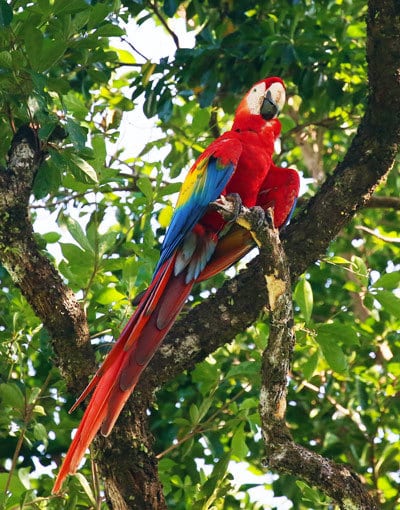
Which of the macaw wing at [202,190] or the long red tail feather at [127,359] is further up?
the macaw wing at [202,190]

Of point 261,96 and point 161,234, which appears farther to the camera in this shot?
point 161,234

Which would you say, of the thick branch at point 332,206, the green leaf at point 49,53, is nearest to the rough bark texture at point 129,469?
the thick branch at point 332,206

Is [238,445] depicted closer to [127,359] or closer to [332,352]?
[332,352]

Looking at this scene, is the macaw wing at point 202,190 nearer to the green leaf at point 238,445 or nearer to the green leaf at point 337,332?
the green leaf at point 337,332

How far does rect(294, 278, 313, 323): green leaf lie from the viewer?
2557mm

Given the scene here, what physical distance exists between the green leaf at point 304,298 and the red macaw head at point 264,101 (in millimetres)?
687

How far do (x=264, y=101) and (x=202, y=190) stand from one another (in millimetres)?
564

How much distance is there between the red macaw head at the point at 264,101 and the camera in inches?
117

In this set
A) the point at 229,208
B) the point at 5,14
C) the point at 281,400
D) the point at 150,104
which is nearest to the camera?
the point at 281,400

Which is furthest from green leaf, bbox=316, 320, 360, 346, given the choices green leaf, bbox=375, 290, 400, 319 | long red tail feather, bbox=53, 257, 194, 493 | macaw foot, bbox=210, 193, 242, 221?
macaw foot, bbox=210, 193, 242, 221

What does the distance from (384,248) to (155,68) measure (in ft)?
5.34

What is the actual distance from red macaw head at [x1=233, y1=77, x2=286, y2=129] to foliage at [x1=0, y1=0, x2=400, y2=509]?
18 centimetres

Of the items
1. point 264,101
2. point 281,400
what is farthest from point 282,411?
point 264,101

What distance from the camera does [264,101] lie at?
3006mm
